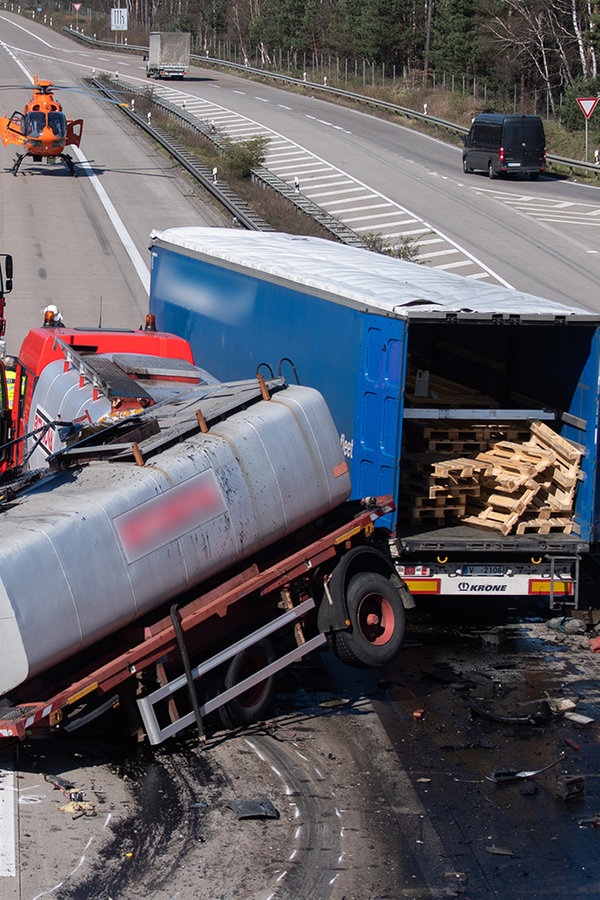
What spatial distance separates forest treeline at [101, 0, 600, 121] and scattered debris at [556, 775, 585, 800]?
53.7m

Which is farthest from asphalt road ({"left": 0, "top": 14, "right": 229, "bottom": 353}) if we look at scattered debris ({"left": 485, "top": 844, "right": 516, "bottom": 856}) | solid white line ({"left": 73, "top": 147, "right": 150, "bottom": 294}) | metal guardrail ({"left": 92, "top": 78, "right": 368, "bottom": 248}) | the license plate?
scattered debris ({"left": 485, "top": 844, "right": 516, "bottom": 856})

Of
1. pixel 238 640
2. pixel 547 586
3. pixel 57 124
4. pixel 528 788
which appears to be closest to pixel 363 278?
pixel 547 586

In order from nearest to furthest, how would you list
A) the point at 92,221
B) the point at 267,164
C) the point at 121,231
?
the point at 121,231, the point at 92,221, the point at 267,164

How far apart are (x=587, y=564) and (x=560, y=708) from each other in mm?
2960

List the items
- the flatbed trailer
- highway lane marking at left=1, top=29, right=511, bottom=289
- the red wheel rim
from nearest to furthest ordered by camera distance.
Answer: the flatbed trailer < the red wheel rim < highway lane marking at left=1, top=29, right=511, bottom=289

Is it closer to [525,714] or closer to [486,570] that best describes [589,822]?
[525,714]

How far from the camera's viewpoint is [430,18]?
233 ft

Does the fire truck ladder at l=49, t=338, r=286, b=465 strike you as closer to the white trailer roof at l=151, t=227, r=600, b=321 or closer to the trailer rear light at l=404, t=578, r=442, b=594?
the white trailer roof at l=151, t=227, r=600, b=321

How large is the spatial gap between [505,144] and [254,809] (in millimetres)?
39097

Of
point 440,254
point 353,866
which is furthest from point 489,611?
point 440,254

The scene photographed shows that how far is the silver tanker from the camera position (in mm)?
8055

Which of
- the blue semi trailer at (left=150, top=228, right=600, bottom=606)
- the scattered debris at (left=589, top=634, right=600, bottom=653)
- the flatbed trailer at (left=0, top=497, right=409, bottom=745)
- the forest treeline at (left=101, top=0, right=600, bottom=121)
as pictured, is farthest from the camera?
the forest treeline at (left=101, top=0, right=600, bottom=121)

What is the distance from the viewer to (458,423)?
1199cm

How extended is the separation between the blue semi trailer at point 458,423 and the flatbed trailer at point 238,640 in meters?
0.69
